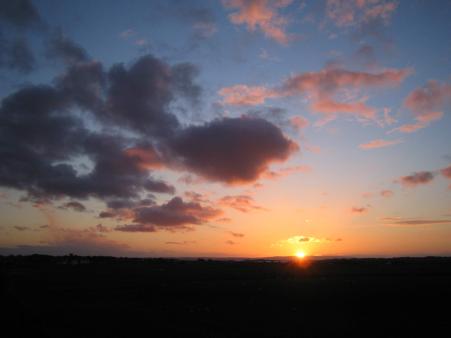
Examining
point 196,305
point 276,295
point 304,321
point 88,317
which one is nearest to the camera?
point 304,321

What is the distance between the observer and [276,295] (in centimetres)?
4678

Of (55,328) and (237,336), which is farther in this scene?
(55,328)

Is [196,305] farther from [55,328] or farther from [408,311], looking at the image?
[408,311]

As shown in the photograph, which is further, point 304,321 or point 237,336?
point 304,321

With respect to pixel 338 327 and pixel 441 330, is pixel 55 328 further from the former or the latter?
pixel 441 330

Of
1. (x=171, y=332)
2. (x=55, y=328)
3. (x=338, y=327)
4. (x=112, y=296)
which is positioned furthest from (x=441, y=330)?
(x=112, y=296)

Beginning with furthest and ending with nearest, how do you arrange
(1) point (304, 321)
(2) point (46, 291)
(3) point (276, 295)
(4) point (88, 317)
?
1. (2) point (46, 291)
2. (3) point (276, 295)
3. (4) point (88, 317)
4. (1) point (304, 321)

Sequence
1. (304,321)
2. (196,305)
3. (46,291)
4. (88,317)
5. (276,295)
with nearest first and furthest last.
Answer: (304,321) < (88,317) < (196,305) < (276,295) < (46,291)

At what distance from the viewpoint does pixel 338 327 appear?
2784 cm

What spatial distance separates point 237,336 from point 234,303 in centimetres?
1578

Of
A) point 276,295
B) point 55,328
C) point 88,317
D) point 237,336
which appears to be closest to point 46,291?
point 88,317

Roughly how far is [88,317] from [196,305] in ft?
36.7

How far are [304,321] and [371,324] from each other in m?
5.02

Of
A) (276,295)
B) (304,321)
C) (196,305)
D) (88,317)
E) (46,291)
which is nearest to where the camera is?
(304,321)
